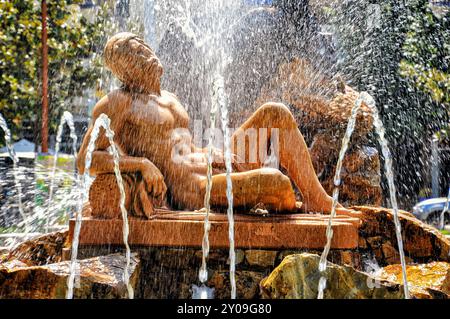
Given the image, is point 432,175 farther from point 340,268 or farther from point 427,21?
point 340,268

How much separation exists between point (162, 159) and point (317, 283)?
1.58 meters

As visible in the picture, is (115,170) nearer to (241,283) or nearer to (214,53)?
(241,283)

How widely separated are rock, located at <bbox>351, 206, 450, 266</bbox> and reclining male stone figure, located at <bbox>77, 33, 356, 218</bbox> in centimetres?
101

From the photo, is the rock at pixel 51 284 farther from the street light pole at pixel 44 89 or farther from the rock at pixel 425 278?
the street light pole at pixel 44 89

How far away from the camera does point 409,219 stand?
5012 millimetres

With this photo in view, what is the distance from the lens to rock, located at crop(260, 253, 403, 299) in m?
3.14

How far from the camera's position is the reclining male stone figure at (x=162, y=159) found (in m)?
3.88

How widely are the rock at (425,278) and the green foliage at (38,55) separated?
11.7 meters

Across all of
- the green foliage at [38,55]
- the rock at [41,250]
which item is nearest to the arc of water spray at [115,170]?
the rock at [41,250]

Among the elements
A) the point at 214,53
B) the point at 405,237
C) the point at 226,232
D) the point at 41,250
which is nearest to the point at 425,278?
the point at 405,237

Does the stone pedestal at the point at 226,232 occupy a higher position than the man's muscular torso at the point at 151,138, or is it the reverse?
the man's muscular torso at the point at 151,138

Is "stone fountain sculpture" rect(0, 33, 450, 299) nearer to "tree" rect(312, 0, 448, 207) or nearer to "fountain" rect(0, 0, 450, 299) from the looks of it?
"fountain" rect(0, 0, 450, 299)
